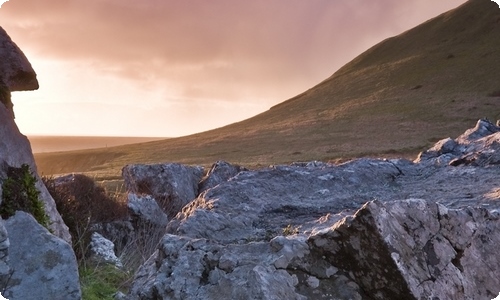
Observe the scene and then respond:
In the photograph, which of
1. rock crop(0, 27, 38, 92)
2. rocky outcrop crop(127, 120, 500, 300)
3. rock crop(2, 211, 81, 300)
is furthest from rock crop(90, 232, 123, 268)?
rocky outcrop crop(127, 120, 500, 300)

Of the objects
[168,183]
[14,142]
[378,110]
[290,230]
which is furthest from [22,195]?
[378,110]

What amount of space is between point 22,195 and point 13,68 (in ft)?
7.70

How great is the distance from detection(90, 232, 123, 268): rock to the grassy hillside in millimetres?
40621

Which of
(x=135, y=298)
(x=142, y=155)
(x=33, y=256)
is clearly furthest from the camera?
(x=142, y=155)

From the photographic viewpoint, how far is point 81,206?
43.6ft

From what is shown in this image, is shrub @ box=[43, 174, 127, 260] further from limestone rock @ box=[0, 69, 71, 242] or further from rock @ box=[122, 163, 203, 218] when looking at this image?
rock @ box=[122, 163, 203, 218]

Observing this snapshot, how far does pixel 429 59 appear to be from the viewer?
99875 mm

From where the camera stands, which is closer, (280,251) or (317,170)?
(280,251)

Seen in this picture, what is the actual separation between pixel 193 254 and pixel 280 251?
2.42 ft

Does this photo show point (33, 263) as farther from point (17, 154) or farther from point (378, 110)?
point (378, 110)

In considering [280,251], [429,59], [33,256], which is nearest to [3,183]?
[33,256]

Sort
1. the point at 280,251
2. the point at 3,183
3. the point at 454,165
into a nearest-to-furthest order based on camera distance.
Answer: the point at 280,251 → the point at 454,165 → the point at 3,183

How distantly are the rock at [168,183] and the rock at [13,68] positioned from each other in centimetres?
622

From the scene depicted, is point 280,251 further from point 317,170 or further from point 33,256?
point 33,256
